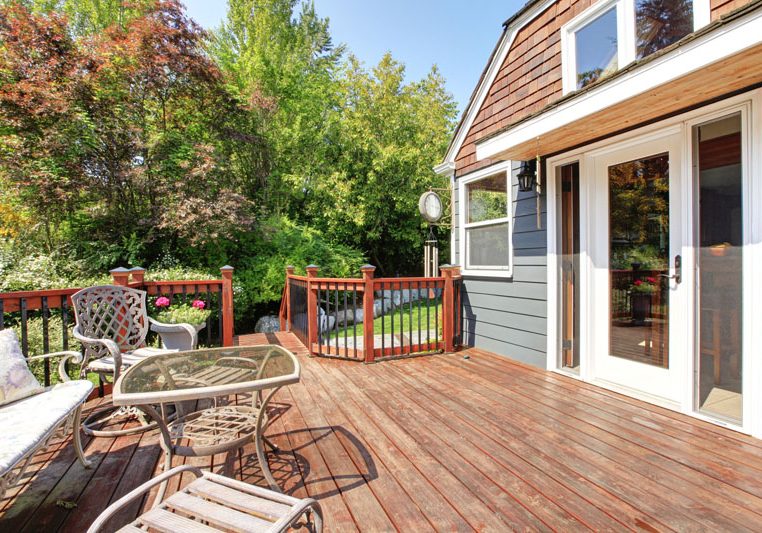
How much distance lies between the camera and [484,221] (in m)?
4.57

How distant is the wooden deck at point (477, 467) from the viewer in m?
1.58

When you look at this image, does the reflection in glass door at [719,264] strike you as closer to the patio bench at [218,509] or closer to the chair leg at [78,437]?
the patio bench at [218,509]

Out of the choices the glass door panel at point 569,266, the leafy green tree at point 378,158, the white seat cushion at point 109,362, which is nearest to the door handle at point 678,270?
the glass door panel at point 569,266

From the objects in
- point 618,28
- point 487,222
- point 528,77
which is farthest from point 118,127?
point 618,28

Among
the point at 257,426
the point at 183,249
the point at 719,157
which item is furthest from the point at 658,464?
the point at 183,249

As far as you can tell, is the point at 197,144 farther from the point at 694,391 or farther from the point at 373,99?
the point at 694,391

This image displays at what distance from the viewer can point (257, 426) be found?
67.6 inches

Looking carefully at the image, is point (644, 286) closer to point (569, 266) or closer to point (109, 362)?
point (569, 266)

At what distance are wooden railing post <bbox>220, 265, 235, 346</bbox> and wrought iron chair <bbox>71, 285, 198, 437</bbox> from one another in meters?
0.94

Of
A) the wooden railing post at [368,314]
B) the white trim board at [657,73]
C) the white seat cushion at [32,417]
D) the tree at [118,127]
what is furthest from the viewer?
the tree at [118,127]

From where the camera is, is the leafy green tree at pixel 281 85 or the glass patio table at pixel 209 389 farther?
the leafy green tree at pixel 281 85

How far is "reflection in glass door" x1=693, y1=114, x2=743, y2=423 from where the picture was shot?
232 centimetres

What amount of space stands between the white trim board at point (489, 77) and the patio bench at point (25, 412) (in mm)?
4795

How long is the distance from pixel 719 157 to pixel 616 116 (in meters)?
0.73
